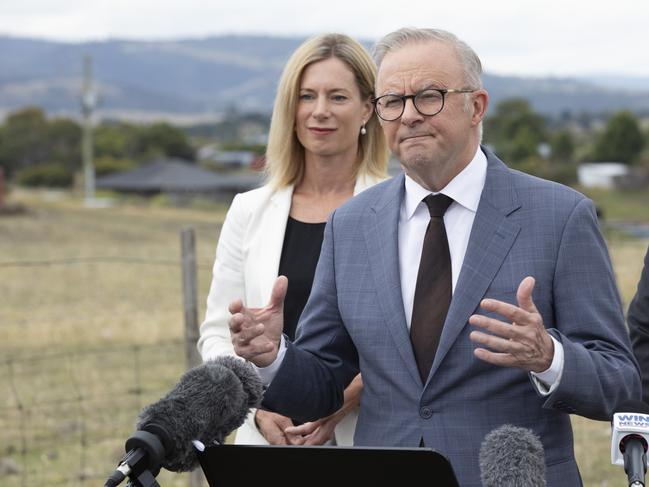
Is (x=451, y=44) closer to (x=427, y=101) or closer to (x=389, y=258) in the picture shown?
(x=427, y=101)

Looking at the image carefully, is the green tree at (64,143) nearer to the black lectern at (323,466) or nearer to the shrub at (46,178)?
the shrub at (46,178)

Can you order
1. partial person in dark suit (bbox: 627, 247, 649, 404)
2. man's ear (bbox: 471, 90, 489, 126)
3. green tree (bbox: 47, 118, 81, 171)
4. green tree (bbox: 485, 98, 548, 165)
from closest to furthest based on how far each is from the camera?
man's ear (bbox: 471, 90, 489, 126) < partial person in dark suit (bbox: 627, 247, 649, 404) < green tree (bbox: 485, 98, 548, 165) < green tree (bbox: 47, 118, 81, 171)

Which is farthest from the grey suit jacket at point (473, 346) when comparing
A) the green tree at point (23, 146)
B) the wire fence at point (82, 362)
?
the green tree at point (23, 146)

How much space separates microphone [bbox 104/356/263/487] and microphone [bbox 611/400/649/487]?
0.94 m

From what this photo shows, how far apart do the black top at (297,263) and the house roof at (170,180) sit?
72.0 meters

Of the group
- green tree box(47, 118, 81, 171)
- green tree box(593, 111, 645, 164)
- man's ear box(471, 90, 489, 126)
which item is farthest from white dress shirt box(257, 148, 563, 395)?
green tree box(47, 118, 81, 171)

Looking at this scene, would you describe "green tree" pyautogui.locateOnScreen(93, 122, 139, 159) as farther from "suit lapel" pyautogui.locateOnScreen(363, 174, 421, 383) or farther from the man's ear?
the man's ear

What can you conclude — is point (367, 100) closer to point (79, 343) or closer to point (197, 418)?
point (197, 418)

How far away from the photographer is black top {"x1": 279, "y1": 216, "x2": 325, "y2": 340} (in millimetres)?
4250

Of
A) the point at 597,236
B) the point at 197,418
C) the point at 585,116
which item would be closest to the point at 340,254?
the point at 597,236

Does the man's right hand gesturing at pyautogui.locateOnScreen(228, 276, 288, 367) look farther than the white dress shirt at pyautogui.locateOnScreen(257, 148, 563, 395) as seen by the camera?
No

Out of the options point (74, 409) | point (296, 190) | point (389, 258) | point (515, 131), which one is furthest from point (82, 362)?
point (515, 131)

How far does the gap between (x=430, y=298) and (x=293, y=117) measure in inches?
58.6

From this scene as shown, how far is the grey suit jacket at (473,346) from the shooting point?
3.03 m
